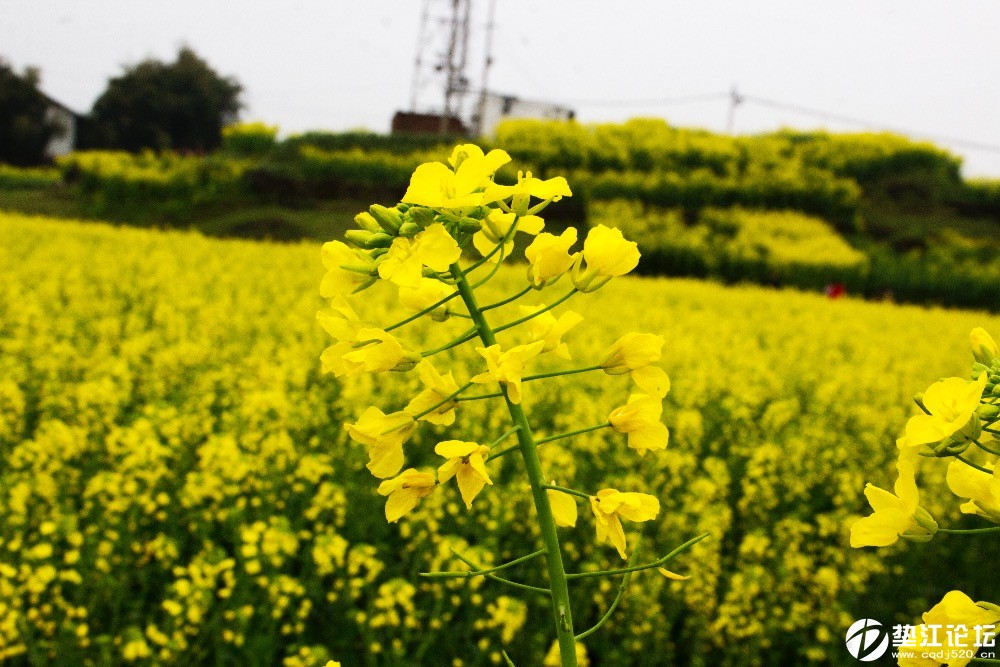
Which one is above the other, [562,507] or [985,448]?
[985,448]

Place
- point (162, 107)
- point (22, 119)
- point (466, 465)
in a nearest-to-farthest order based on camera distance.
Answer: point (466, 465), point (22, 119), point (162, 107)

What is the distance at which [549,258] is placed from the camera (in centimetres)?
83

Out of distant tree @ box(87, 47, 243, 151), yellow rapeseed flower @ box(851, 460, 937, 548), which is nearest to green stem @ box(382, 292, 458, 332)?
yellow rapeseed flower @ box(851, 460, 937, 548)

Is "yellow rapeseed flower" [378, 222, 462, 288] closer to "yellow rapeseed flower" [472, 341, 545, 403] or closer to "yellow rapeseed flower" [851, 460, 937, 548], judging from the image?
"yellow rapeseed flower" [472, 341, 545, 403]

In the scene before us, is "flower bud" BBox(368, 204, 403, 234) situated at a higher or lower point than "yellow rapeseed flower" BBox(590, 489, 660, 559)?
higher

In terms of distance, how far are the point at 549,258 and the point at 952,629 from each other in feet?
1.54

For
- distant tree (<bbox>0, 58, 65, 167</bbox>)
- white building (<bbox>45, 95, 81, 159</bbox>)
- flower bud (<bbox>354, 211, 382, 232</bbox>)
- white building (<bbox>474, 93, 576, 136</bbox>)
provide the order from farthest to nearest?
white building (<bbox>45, 95, 81, 159</bbox>) < distant tree (<bbox>0, 58, 65, 167</bbox>) < white building (<bbox>474, 93, 576, 136</bbox>) < flower bud (<bbox>354, 211, 382, 232</bbox>)

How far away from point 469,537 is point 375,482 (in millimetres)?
528

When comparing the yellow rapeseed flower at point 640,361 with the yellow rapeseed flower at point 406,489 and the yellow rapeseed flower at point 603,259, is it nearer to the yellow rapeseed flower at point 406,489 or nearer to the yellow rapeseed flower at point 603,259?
the yellow rapeseed flower at point 603,259

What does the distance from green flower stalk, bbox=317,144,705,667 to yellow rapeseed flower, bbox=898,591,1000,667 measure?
0.66ft

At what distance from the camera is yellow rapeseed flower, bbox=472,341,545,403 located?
71cm

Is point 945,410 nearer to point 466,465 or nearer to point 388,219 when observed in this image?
point 466,465

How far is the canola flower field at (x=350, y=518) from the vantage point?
8.61 feet

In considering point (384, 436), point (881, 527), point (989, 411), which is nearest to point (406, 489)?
point (384, 436)
